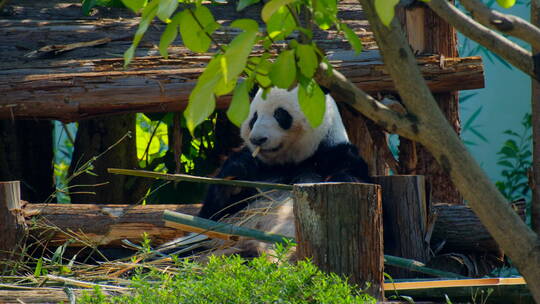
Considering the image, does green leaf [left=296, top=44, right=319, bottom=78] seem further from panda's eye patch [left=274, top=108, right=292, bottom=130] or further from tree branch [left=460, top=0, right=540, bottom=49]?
panda's eye patch [left=274, top=108, right=292, bottom=130]

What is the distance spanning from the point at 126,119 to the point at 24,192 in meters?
0.97

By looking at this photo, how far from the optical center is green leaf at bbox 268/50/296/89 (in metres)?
1.67

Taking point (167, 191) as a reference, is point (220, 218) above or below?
above

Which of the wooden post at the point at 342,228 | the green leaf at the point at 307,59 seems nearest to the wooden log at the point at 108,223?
the wooden post at the point at 342,228

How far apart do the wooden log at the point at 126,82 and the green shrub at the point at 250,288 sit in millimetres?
2328

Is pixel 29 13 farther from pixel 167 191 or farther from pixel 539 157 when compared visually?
pixel 539 157

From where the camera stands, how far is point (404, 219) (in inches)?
163

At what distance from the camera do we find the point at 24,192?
6082mm

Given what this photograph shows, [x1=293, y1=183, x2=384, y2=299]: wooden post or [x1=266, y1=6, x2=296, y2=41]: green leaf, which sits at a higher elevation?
[x1=266, y1=6, x2=296, y2=41]: green leaf

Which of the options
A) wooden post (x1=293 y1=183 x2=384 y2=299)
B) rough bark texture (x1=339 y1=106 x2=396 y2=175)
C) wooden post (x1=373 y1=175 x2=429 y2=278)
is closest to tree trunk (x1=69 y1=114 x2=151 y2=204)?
rough bark texture (x1=339 y1=106 x2=396 y2=175)

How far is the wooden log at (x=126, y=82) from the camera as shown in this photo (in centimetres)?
448

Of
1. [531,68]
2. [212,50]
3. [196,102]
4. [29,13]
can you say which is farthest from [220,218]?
[196,102]

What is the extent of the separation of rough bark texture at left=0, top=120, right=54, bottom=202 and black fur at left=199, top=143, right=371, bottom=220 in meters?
2.16

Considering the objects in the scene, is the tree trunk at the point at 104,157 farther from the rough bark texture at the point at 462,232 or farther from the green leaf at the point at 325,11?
the green leaf at the point at 325,11
